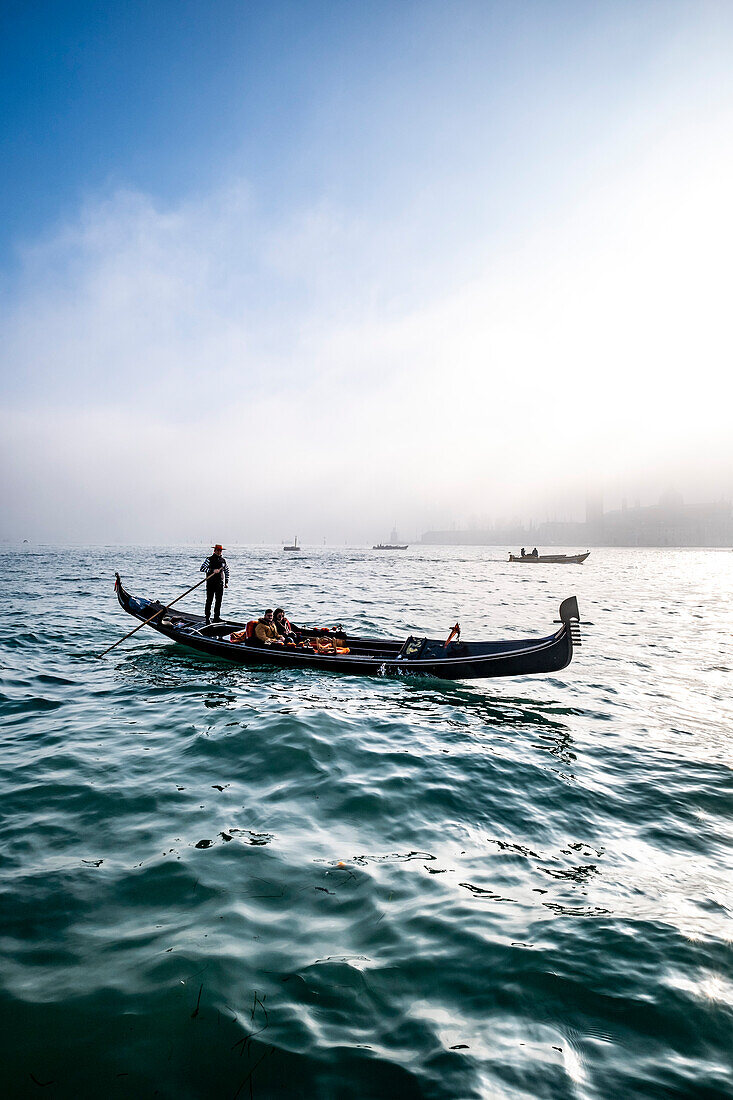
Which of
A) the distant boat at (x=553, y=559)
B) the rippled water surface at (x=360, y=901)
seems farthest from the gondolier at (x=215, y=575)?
the distant boat at (x=553, y=559)

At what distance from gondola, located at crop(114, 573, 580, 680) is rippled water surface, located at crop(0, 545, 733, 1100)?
4.52 feet

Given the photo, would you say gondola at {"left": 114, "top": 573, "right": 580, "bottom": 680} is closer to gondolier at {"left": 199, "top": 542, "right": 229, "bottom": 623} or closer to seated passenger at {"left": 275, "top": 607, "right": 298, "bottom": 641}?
seated passenger at {"left": 275, "top": 607, "right": 298, "bottom": 641}

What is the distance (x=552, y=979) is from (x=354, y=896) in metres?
1.51

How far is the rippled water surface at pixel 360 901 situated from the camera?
9.46 ft

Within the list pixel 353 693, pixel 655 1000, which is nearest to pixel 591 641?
pixel 353 693

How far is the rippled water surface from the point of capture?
2885 millimetres

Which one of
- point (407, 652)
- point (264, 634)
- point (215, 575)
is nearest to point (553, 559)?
point (215, 575)

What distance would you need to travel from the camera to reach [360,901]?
13.7ft

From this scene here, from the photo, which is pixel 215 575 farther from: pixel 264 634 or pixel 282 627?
pixel 264 634

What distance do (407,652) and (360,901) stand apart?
8051mm

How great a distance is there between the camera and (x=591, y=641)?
59.4 ft

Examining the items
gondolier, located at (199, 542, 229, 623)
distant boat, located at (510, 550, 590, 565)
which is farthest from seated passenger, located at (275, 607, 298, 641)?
distant boat, located at (510, 550, 590, 565)

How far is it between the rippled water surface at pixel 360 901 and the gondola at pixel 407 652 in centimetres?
138

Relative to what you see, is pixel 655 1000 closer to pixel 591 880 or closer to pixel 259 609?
pixel 591 880
